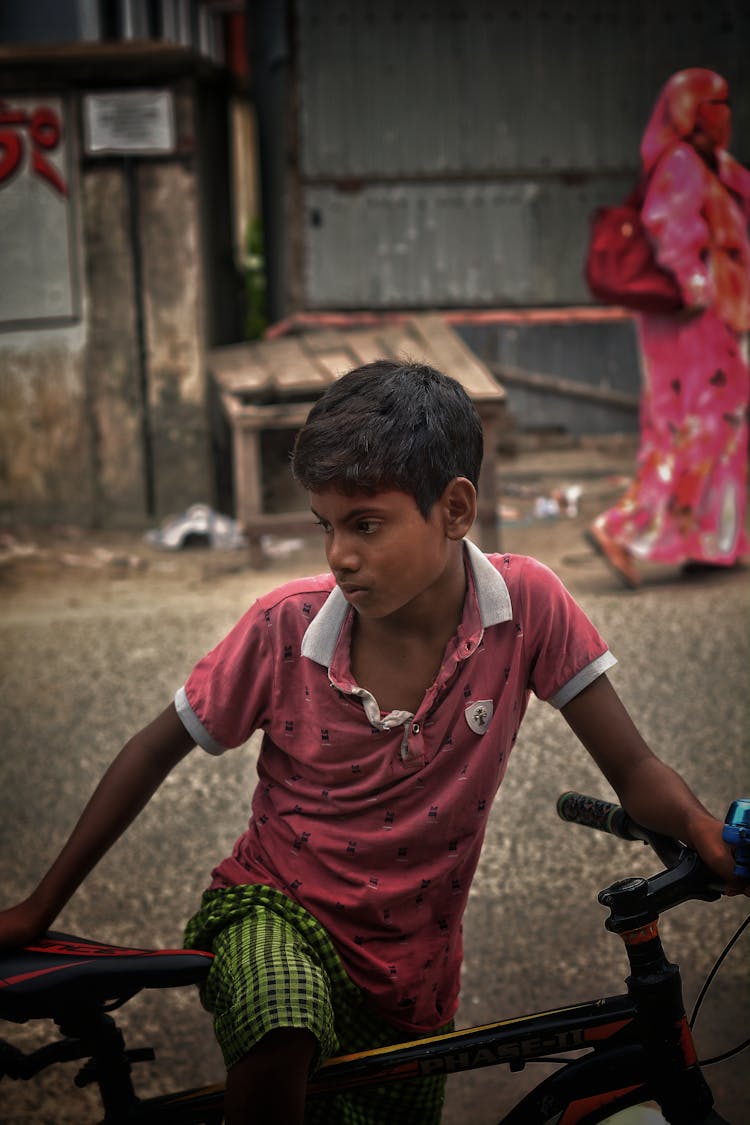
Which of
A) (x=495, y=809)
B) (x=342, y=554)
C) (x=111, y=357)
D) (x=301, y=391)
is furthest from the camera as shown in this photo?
(x=111, y=357)

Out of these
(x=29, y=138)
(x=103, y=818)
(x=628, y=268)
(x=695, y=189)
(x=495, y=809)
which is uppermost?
(x=29, y=138)

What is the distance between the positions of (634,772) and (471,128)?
7.03 meters

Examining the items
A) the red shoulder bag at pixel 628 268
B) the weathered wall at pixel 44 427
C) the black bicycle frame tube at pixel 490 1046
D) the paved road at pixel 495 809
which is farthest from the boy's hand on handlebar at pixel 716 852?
the weathered wall at pixel 44 427

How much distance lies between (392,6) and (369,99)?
578mm

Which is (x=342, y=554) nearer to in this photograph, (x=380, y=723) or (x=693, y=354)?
(x=380, y=723)

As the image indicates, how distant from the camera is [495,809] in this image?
3.43 meters

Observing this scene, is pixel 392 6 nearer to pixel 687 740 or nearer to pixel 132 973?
pixel 687 740

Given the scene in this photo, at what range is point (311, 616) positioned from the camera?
1751 millimetres

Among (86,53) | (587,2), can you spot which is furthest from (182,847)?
(587,2)

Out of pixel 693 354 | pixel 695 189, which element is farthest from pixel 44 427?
pixel 695 189

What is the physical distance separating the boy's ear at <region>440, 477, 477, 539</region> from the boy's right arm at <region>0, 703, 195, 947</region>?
44 centimetres

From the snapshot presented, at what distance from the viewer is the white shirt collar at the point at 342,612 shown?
1.71 meters

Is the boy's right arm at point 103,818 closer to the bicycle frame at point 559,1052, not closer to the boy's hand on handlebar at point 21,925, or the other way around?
the boy's hand on handlebar at point 21,925

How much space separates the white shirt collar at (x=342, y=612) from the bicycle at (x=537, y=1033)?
28 centimetres
